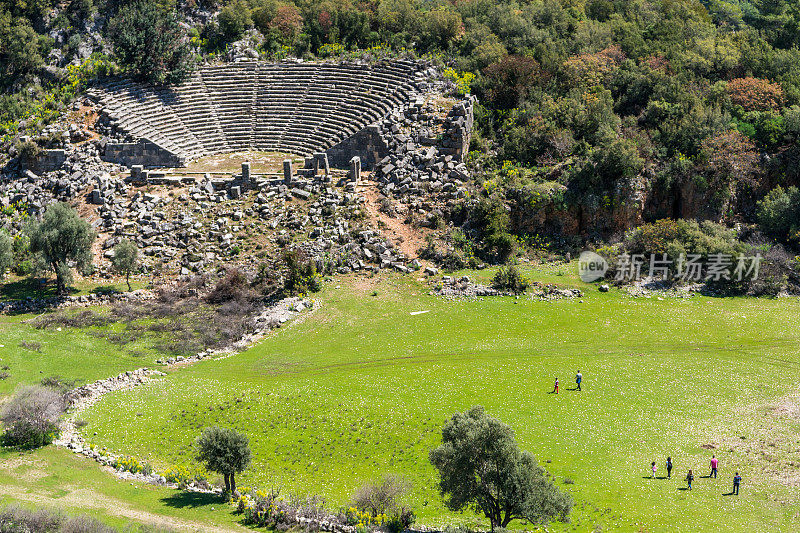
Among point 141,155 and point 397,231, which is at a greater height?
point 141,155

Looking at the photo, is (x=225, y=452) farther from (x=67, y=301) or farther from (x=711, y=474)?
(x=67, y=301)

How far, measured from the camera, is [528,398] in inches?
1946

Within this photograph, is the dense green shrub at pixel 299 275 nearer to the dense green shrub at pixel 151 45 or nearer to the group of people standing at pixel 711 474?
the dense green shrub at pixel 151 45

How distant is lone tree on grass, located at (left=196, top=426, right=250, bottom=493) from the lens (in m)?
40.2

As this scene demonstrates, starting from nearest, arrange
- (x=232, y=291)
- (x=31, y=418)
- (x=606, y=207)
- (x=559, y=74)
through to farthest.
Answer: (x=31, y=418), (x=232, y=291), (x=606, y=207), (x=559, y=74)

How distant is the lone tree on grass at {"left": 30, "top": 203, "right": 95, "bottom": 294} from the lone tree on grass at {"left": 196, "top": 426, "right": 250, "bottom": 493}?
28038mm

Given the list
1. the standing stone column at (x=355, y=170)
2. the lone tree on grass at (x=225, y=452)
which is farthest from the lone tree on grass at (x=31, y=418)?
the standing stone column at (x=355, y=170)

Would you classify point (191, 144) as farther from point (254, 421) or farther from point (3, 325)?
point (254, 421)

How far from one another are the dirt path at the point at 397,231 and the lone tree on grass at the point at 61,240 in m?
22.0

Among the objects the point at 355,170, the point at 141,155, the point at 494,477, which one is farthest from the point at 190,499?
the point at 141,155

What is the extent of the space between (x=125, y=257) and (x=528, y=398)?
104 ft

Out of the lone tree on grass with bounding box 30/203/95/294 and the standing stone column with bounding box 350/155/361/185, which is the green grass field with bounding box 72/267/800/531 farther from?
the lone tree on grass with bounding box 30/203/95/294

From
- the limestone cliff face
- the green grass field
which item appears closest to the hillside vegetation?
the limestone cliff face

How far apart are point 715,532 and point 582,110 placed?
Answer: 156ft
